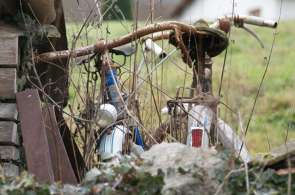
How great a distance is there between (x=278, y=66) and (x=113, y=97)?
9762mm

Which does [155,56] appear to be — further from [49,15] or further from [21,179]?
[21,179]

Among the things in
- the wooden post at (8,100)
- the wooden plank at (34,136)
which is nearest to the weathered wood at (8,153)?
the wooden post at (8,100)

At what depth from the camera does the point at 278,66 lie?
1392cm

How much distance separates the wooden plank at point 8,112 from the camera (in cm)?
412

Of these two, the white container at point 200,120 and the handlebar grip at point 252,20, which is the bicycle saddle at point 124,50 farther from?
the handlebar grip at point 252,20

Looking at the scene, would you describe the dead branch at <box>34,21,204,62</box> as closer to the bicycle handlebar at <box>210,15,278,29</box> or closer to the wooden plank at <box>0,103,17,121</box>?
the bicycle handlebar at <box>210,15,278,29</box>

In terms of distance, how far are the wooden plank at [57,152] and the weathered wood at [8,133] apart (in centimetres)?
16

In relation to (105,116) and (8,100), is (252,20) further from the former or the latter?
(8,100)

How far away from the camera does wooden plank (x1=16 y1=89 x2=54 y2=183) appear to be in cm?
383

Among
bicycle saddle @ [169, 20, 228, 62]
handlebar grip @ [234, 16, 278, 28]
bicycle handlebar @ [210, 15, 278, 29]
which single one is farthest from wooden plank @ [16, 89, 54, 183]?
handlebar grip @ [234, 16, 278, 28]

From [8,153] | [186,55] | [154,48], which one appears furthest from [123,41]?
[8,153]

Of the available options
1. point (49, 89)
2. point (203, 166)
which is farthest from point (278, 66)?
point (203, 166)

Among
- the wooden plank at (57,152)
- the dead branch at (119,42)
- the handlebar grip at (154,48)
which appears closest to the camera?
the wooden plank at (57,152)

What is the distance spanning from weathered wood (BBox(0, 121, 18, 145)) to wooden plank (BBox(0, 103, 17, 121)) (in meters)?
0.03
